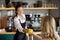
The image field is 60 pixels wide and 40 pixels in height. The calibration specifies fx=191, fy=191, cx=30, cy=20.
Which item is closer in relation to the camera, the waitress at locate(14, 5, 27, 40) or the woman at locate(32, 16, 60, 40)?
the woman at locate(32, 16, 60, 40)

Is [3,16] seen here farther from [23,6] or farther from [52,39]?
[52,39]

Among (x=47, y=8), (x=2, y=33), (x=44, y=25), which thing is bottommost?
(x=2, y=33)

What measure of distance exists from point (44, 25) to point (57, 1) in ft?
7.51

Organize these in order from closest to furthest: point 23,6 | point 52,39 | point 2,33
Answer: point 52,39
point 2,33
point 23,6

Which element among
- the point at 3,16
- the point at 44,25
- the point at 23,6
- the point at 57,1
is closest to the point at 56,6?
the point at 57,1

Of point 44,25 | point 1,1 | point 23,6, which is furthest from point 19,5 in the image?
point 44,25

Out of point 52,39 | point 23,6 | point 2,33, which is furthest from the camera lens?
point 23,6

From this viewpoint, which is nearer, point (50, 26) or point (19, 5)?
point (50, 26)

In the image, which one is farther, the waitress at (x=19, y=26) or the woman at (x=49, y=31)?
the waitress at (x=19, y=26)

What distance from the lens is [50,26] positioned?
262 centimetres

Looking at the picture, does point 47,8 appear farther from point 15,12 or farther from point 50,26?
point 50,26

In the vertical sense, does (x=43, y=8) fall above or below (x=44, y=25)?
above

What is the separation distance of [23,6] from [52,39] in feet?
A: 6.98

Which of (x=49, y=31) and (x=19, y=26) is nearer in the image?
(x=49, y=31)
